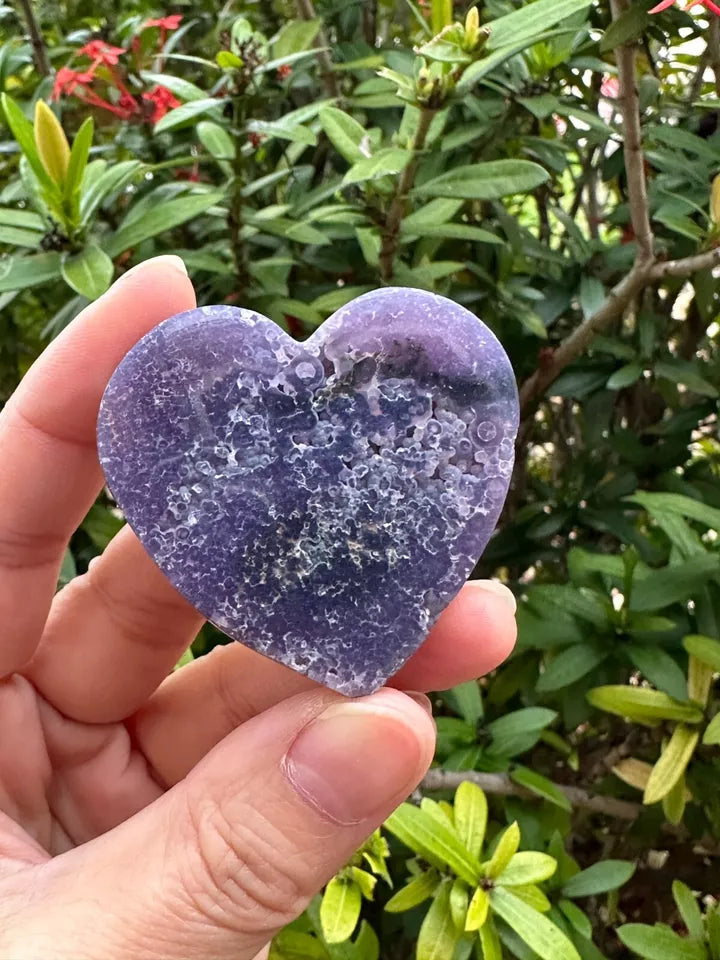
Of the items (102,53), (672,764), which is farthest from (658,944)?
(102,53)

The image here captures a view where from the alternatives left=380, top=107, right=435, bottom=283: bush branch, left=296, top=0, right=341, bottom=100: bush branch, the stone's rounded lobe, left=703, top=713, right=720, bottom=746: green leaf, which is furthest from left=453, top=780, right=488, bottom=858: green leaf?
left=296, top=0, right=341, bottom=100: bush branch

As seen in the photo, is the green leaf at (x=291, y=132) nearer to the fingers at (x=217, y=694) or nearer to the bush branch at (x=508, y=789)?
the fingers at (x=217, y=694)

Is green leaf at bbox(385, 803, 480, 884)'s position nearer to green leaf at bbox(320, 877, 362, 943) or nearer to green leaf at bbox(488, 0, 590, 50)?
green leaf at bbox(320, 877, 362, 943)

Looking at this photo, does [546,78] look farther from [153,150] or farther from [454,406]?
[454,406]

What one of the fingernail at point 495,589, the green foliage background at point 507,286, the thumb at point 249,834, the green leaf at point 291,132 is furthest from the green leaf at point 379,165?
the thumb at point 249,834

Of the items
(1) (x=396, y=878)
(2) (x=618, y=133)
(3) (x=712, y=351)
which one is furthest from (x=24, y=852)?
(3) (x=712, y=351)
